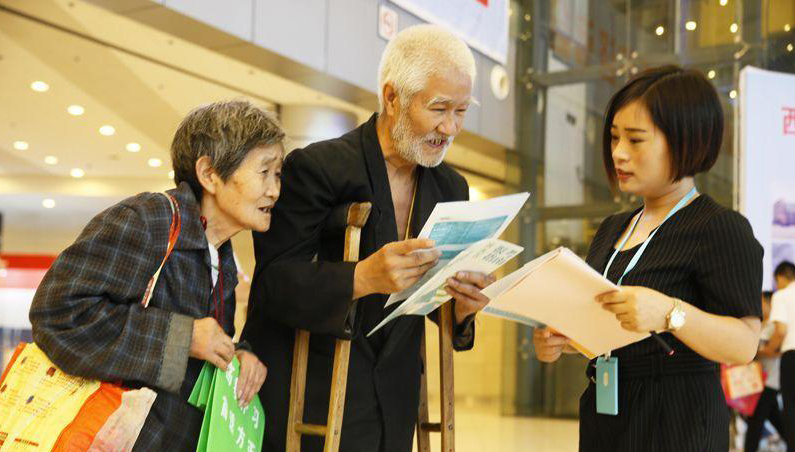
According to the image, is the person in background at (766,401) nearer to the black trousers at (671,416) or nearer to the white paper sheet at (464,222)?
the black trousers at (671,416)

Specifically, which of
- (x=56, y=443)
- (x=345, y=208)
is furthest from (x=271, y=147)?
(x=56, y=443)

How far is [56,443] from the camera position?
1.84 m

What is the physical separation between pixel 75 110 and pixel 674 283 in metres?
10.9

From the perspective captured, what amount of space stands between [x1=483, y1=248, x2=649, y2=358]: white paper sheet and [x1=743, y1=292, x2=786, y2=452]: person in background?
663cm

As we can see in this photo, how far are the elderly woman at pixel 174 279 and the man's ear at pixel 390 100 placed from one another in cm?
36

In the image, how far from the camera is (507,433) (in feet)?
34.6

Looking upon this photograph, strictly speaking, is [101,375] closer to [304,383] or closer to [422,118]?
[304,383]

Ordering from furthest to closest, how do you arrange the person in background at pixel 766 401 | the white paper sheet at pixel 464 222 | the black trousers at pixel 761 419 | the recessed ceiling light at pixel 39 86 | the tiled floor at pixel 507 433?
1. the recessed ceiling light at pixel 39 86
2. the tiled floor at pixel 507 433
3. the black trousers at pixel 761 419
4. the person in background at pixel 766 401
5. the white paper sheet at pixel 464 222

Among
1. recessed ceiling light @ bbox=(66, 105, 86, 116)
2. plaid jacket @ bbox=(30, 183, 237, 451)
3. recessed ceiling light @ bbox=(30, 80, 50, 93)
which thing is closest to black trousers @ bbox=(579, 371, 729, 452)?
plaid jacket @ bbox=(30, 183, 237, 451)

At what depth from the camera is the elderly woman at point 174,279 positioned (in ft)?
Result: 6.31

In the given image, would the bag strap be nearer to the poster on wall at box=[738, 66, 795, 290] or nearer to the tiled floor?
the tiled floor

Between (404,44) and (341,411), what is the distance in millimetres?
1059

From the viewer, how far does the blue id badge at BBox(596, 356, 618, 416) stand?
6.97ft

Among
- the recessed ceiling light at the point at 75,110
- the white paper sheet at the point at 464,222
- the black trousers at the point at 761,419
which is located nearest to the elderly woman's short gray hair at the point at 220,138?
the white paper sheet at the point at 464,222
